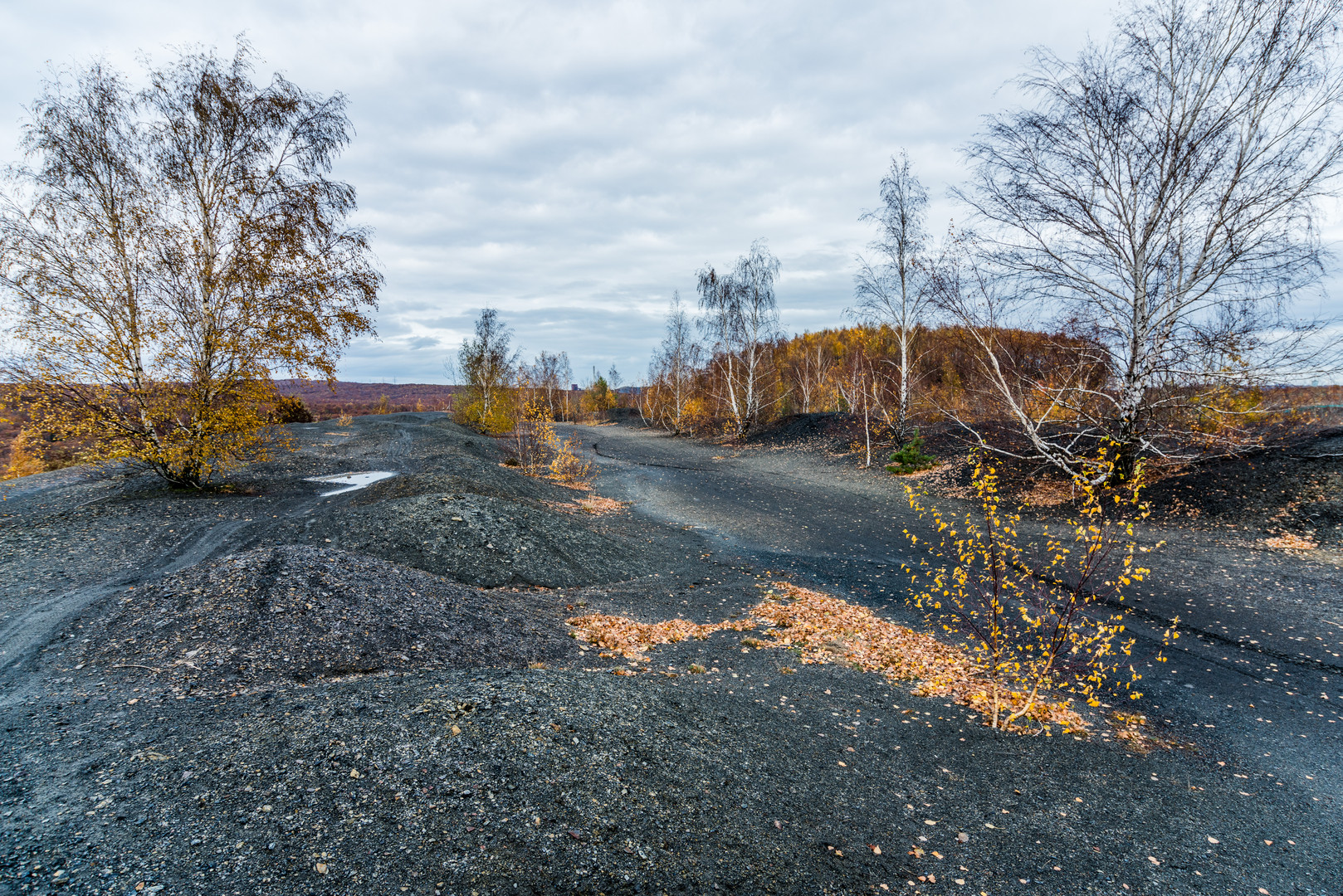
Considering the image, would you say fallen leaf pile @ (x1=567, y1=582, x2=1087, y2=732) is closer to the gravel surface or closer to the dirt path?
the gravel surface

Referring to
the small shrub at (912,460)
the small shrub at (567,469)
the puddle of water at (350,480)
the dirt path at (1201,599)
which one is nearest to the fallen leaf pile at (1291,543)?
the dirt path at (1201,599)

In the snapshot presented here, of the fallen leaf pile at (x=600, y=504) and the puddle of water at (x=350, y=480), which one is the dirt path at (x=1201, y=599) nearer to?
the fallen leaf pile at (x=600, y=504)

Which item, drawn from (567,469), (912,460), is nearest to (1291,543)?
(912,460)

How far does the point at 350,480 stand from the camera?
43.5 feet

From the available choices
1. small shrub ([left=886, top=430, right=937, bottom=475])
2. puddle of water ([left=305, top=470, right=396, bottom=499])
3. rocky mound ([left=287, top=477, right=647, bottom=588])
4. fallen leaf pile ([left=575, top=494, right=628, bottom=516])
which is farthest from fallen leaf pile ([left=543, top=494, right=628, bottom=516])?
small shrub ([left=886, top=430, right=937, bottom=475])

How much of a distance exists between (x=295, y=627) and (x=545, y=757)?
3002 millimetres

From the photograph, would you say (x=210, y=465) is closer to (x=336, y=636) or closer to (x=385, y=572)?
(x=385, y=572)

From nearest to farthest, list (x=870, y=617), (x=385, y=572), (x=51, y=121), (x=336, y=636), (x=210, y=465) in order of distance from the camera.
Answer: (x=336, y=636)
(x=385, y=572)
(x=870, y=617)
(x=51, y=121)
(x=210, y=465)

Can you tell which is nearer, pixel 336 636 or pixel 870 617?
pixel 336 636

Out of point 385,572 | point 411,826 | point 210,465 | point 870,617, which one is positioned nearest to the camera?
point 411,826

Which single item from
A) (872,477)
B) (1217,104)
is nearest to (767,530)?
(872,477)

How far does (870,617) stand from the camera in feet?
23.1

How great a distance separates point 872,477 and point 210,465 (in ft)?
56.3

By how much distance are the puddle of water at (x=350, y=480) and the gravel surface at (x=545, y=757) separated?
4.27 meters
